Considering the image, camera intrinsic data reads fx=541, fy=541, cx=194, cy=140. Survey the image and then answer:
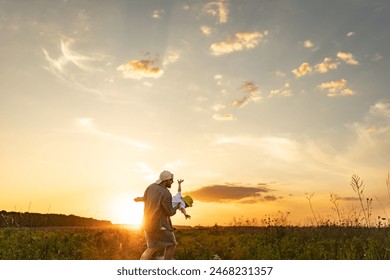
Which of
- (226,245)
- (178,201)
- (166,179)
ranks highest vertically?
(166,179)

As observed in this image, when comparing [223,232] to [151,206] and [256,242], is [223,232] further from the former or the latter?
[151,206]

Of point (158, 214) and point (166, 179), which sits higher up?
point (166, 179)

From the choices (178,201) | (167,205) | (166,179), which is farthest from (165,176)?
(178,201)

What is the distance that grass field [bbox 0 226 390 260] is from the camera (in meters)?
14.3

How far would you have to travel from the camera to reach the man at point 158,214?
472 inches

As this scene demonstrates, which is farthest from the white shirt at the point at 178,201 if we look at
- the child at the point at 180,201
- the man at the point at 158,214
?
the man at the point at 158,214

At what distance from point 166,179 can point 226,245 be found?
6428 mm

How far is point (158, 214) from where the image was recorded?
12125 mm

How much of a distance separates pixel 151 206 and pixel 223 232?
969 centimetres

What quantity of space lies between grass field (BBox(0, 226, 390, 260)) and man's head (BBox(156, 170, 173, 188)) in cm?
377

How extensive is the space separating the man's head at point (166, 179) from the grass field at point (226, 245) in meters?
3.77

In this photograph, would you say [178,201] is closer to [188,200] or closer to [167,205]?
[188,200]

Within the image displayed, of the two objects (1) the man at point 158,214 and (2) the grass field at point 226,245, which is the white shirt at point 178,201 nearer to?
(1) the man at point 158,214

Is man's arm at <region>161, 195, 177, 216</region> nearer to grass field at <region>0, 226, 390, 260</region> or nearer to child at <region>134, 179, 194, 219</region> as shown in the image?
child at <region>134, 179, 194, 219</region>
